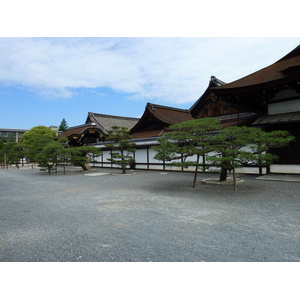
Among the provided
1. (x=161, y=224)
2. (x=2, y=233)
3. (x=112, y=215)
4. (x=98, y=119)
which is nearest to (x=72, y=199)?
(x=112, y=215)

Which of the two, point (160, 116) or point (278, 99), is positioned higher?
point (160, 116)

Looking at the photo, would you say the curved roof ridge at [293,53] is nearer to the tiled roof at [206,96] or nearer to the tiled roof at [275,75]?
the tiled roof at [275,75]

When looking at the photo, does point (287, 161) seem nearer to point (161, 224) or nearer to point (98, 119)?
point (161, 224)

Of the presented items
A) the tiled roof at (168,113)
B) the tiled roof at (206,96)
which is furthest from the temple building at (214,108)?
the tiled roof at (168,113)

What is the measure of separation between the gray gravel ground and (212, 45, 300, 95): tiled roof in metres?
4.76

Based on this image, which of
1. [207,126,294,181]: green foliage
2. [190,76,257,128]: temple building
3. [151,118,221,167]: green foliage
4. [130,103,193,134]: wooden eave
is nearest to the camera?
[207,126,294,181]: green foliage

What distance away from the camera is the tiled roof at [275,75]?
9359mm

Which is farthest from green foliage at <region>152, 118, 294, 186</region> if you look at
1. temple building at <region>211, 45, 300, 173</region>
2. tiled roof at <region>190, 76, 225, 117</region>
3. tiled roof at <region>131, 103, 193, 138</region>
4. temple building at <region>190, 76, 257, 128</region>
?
tiled roof at <region>131, 103, 193, 138</region>

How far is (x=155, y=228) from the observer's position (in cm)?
440

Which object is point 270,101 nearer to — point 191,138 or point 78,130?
point 191,138

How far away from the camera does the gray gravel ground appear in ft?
10.8

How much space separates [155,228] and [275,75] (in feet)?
31.2

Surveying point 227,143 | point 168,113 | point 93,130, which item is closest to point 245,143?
point 227,143

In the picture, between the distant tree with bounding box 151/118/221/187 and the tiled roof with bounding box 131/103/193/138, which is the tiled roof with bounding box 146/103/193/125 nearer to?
the tiled roof with bounding box 131/103/193/138
